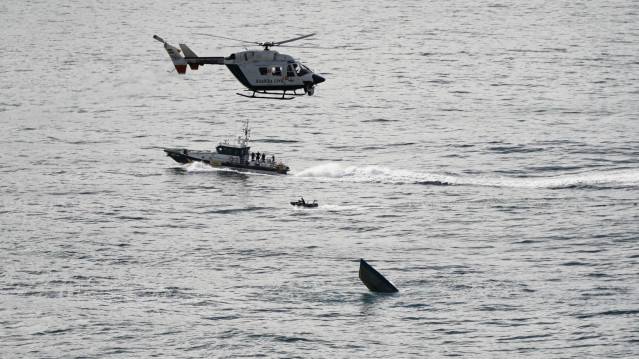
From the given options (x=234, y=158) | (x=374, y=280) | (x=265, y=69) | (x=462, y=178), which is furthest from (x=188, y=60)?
(x=462, y=178)

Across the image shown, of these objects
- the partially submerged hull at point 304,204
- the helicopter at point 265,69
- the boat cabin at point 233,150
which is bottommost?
the partially submerged hull at point 304,204

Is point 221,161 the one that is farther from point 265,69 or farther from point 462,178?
point 265,69

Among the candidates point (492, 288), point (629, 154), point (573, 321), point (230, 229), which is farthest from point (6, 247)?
point (629, 154)

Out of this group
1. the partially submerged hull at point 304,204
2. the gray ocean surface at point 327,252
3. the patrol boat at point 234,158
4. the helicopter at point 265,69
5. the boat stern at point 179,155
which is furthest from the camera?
the boat stern at point 179,155

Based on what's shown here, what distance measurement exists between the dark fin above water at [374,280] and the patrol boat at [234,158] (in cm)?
4819

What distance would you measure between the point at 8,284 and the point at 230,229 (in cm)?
3065

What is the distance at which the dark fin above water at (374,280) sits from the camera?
12875 centimetres

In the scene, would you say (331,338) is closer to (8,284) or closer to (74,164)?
(8,284)

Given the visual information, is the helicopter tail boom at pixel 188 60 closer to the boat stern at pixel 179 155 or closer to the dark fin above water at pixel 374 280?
the dark fin above water at pixel 374 280

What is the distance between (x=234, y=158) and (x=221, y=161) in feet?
7.27

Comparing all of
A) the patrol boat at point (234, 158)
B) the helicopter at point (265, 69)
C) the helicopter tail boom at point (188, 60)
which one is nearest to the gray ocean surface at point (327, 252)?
the patrol boat at point (234, 158)

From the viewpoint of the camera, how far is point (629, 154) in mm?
181875

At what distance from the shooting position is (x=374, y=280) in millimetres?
128875

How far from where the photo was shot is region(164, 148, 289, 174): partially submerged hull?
176538 mm
